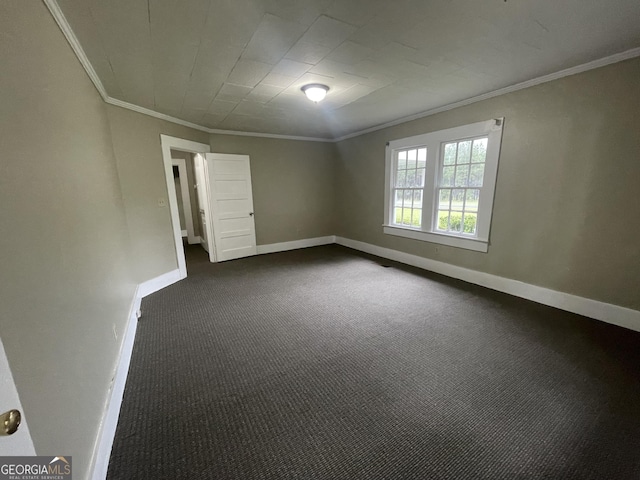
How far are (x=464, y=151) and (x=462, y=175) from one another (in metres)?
0.34

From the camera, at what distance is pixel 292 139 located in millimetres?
5598

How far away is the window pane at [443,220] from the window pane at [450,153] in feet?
2.45

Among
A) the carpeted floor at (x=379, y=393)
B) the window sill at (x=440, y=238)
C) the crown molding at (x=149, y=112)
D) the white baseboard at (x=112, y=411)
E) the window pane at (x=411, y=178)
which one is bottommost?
the carpeted floor at (x=379, y=393)

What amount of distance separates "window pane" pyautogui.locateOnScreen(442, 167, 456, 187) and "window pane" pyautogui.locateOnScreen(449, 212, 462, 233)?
0.46m

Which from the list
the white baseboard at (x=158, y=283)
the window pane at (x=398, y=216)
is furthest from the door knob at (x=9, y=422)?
the window pane at (x=398, y=216)

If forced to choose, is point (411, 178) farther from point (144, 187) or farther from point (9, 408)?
point (9, 408)

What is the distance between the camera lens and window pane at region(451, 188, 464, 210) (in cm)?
379

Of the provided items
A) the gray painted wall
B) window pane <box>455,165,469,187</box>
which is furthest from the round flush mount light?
the gray painted wall

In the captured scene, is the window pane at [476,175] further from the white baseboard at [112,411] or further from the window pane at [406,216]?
the white baseboard at [112,411]

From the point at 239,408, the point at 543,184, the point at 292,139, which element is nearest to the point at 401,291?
the point at 543,184

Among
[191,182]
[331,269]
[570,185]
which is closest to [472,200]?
[570,185]

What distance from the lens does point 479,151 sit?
11.5 ft

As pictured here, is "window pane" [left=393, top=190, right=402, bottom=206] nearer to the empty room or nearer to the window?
the window

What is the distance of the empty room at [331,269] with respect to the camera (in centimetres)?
123
